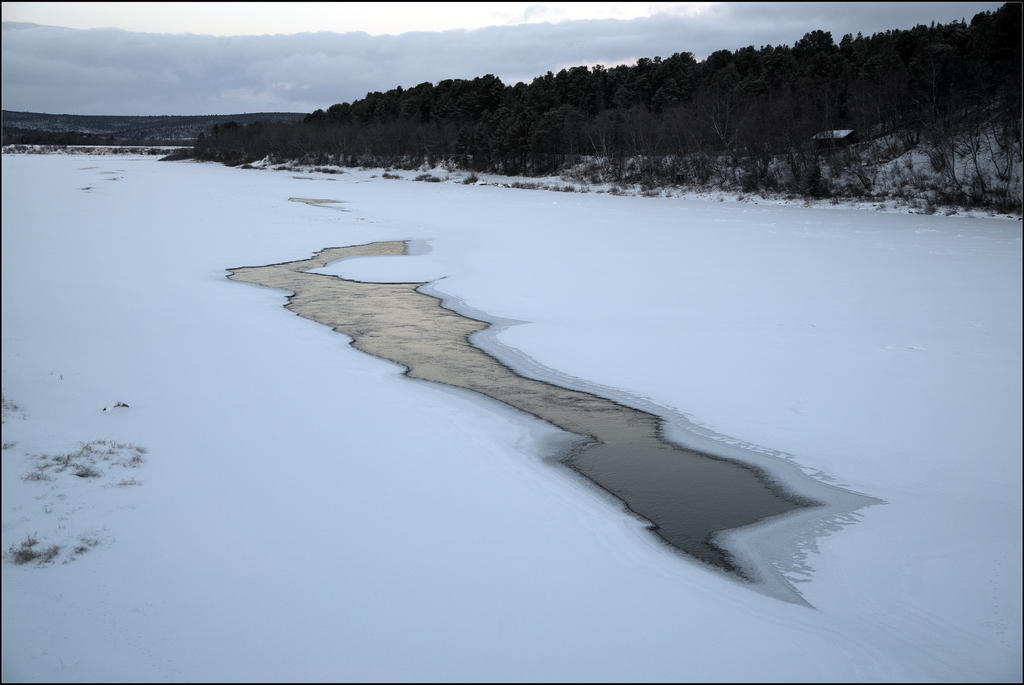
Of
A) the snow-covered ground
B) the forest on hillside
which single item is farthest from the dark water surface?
the forest on hillside

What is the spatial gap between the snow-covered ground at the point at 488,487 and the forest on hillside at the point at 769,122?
1872cm

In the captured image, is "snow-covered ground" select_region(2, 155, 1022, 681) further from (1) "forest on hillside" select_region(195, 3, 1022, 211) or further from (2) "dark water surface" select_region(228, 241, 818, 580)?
(1) "forest on hillside" select_region(195, 3, 1022, 211)

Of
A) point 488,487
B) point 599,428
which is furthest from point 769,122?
point 488,487

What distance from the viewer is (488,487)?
6117 millimetres

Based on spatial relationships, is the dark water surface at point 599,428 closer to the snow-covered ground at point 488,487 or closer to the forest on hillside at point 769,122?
the snow-covered ground at point 488,487

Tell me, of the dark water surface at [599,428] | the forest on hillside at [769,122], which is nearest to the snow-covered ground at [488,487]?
the dark water surface at [599,428]

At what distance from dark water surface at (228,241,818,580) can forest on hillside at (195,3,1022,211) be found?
2177 cm

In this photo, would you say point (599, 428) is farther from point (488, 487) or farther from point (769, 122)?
point (769, 122)

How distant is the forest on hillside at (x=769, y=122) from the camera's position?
1202 inches

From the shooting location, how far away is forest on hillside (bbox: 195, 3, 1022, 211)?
100ft

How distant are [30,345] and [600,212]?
21.4 meters

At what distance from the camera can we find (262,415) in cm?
743

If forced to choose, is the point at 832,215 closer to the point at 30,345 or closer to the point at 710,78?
the point at 30,345

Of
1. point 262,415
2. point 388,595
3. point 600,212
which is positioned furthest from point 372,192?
point 388,595
